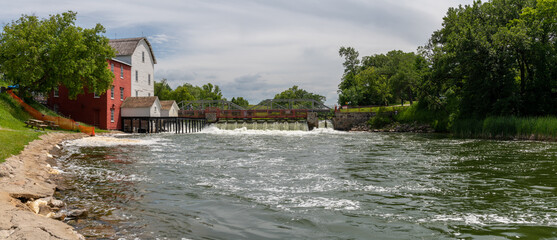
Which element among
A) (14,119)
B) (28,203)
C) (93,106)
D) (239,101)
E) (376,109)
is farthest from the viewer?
(239,101)

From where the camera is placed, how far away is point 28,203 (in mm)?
7832

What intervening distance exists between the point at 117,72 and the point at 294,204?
41.6 m

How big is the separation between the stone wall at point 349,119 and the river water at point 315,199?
41474 millimetres

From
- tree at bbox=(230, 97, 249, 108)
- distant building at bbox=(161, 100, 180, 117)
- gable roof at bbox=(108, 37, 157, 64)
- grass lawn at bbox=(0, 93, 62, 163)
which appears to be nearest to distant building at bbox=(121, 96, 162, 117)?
distant building at bbox=(161, 100, 180, 117)

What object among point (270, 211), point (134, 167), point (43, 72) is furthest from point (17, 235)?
point (43, 72)

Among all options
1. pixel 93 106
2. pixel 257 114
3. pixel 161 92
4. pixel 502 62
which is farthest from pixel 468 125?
pixel 161 92

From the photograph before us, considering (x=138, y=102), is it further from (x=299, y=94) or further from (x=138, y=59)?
(x=299, y=94)

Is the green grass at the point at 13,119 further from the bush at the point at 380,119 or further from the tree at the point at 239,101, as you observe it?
the tree at the point at 239,101

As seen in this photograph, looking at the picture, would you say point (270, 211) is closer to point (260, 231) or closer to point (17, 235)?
point (260, 231)

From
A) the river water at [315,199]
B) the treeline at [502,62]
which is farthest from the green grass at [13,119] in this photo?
the treeline at [502,62]

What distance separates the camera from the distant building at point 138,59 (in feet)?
161

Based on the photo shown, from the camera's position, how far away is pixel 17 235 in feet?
17.8

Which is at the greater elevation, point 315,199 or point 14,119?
point 14,119

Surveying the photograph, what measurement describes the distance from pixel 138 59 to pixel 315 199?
153 feet
